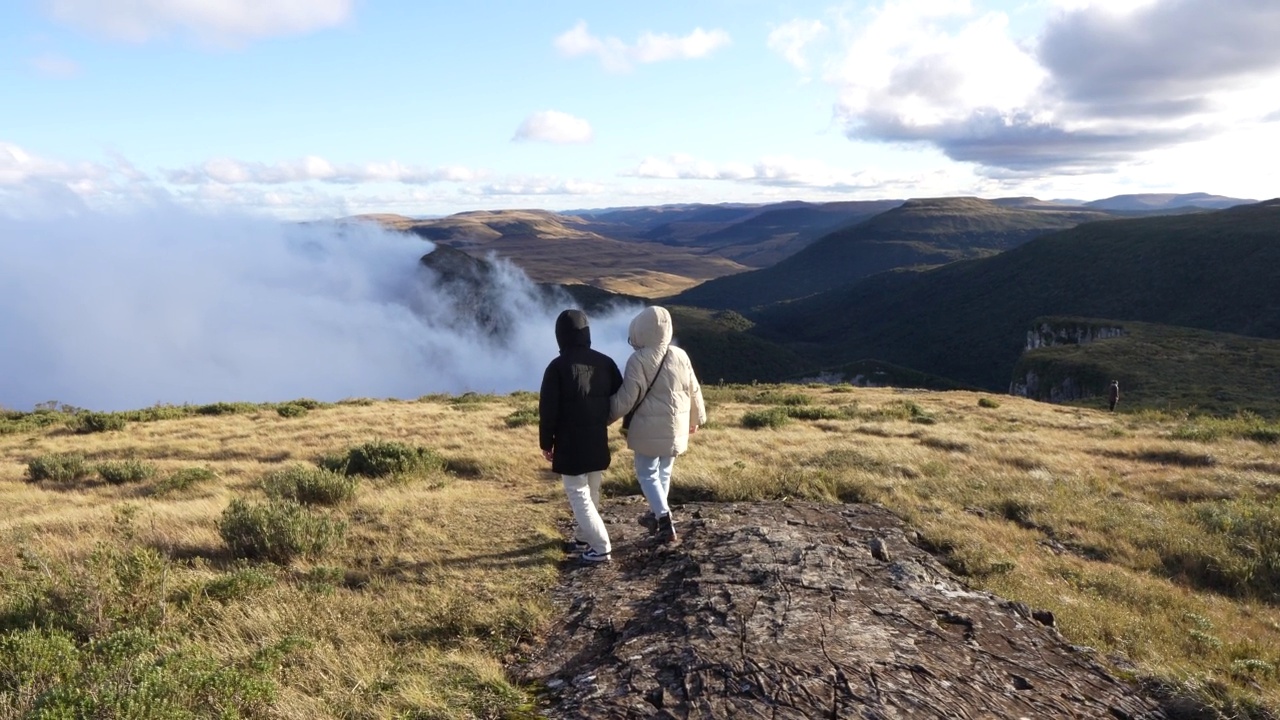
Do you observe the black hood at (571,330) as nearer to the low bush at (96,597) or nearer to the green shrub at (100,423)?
the low bush at (96,597)

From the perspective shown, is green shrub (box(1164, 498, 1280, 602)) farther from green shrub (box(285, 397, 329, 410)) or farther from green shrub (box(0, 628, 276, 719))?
green shrub (box(285, 397, 329, 410))

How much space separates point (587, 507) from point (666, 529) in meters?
0.87

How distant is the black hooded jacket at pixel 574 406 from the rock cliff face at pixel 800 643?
1.04 m

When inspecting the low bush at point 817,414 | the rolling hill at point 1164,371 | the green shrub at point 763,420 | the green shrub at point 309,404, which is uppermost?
the green shrub at point 763,420

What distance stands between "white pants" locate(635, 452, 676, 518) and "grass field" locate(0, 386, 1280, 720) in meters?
1.08

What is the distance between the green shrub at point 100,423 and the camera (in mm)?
19062

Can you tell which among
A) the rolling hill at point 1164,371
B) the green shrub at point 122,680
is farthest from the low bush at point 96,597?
the rolling hill at point 1164,371

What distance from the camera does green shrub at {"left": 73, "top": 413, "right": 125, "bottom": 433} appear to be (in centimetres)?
1906

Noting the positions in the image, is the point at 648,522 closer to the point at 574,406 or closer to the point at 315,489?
the point at 574,406

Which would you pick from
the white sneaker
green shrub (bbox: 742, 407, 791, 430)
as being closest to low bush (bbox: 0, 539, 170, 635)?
the white sneaker

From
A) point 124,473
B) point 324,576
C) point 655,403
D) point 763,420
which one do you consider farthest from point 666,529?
point 124,473

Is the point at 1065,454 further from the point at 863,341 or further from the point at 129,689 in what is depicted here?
the point at 863,341

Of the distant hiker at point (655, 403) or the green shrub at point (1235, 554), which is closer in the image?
the distant hiker at point (655, 403)

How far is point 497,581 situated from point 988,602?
12.7 feet
